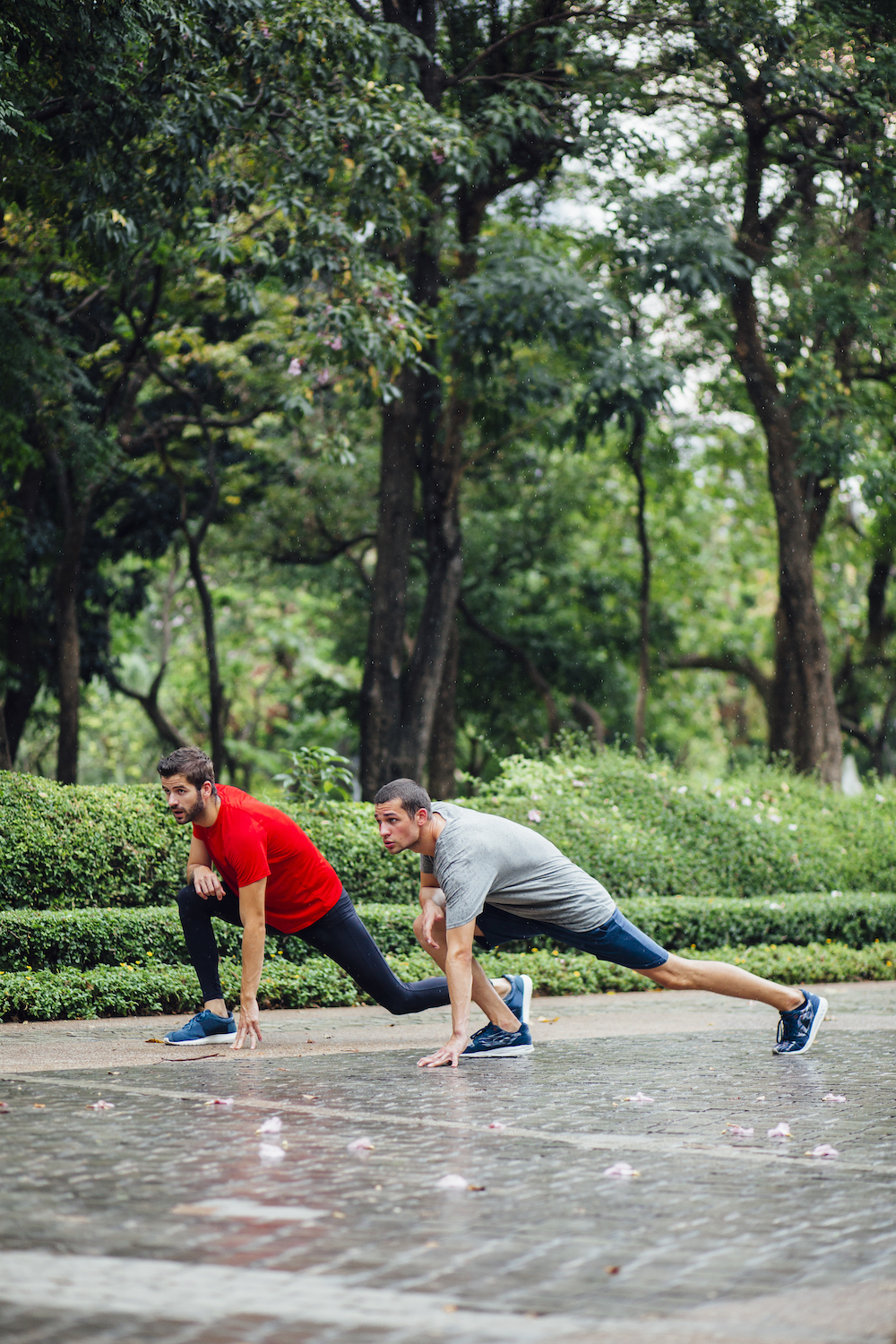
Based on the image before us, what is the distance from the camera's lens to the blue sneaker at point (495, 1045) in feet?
22.8

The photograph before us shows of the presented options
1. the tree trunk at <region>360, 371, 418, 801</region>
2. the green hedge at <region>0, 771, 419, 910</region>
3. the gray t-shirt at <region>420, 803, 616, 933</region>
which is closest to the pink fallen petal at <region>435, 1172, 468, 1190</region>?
the gray t-shirt at <region>420, 803, 616, 933</region>

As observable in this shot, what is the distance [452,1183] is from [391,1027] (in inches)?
173

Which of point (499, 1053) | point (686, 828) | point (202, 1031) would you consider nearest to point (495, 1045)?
point (499, 1053)

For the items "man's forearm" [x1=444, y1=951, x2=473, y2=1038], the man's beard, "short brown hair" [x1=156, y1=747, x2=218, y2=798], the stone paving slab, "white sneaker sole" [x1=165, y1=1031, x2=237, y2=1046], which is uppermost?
"short brown hair" [x1=156, y1=747, x2=218, y2=798]

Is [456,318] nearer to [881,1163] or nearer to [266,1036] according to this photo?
[266,1036]

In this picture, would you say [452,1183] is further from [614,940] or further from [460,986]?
[614,940]

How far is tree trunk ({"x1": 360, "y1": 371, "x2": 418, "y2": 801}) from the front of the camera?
16.4m

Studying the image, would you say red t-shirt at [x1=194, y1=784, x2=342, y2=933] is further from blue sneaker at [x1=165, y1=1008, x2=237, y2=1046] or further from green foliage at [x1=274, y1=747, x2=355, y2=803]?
green foliage at [x1=274, y1=747, x2=355, y2=803]

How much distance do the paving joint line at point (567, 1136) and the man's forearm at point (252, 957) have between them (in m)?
0.79

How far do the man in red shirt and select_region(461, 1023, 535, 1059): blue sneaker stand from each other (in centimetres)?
26

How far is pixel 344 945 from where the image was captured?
6.83m

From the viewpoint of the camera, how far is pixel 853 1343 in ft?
8.89

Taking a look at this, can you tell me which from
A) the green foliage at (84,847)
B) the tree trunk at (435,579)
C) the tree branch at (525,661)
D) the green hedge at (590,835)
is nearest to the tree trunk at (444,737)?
the tree trunk at (435,579)

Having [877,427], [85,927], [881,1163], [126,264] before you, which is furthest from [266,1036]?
[877,427]
